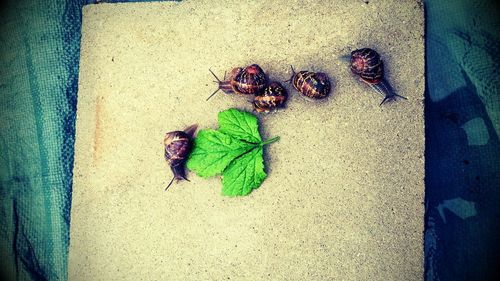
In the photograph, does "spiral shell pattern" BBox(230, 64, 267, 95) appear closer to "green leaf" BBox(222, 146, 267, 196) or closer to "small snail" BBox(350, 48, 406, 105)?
"green leaf" BBox(222, 146, 267, 196)

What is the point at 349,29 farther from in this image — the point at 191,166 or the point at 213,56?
the point at 191,166

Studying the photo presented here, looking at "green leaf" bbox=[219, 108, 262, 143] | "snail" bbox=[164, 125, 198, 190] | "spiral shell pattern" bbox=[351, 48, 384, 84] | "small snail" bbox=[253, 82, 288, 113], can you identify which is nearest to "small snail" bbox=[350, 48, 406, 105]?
"spiral shell pattern" bbox=[351, 48, 384, 84]

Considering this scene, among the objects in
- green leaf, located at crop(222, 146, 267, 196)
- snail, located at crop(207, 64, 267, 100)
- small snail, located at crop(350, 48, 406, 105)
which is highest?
small snail, located at crop(350, 48, 406, 105)

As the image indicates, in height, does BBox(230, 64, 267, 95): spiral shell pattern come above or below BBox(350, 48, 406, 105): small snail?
below

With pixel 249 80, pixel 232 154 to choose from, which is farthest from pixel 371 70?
pixel 232 154

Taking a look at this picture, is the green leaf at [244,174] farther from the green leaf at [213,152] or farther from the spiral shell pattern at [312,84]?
the spiral shell pattern at [312,84]

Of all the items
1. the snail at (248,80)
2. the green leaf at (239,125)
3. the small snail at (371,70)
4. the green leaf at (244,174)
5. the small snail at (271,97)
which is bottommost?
the green leaf at (244,174)

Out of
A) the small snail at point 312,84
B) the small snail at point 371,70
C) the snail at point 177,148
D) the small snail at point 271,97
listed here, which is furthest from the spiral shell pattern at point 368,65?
the snail at point 177,148
